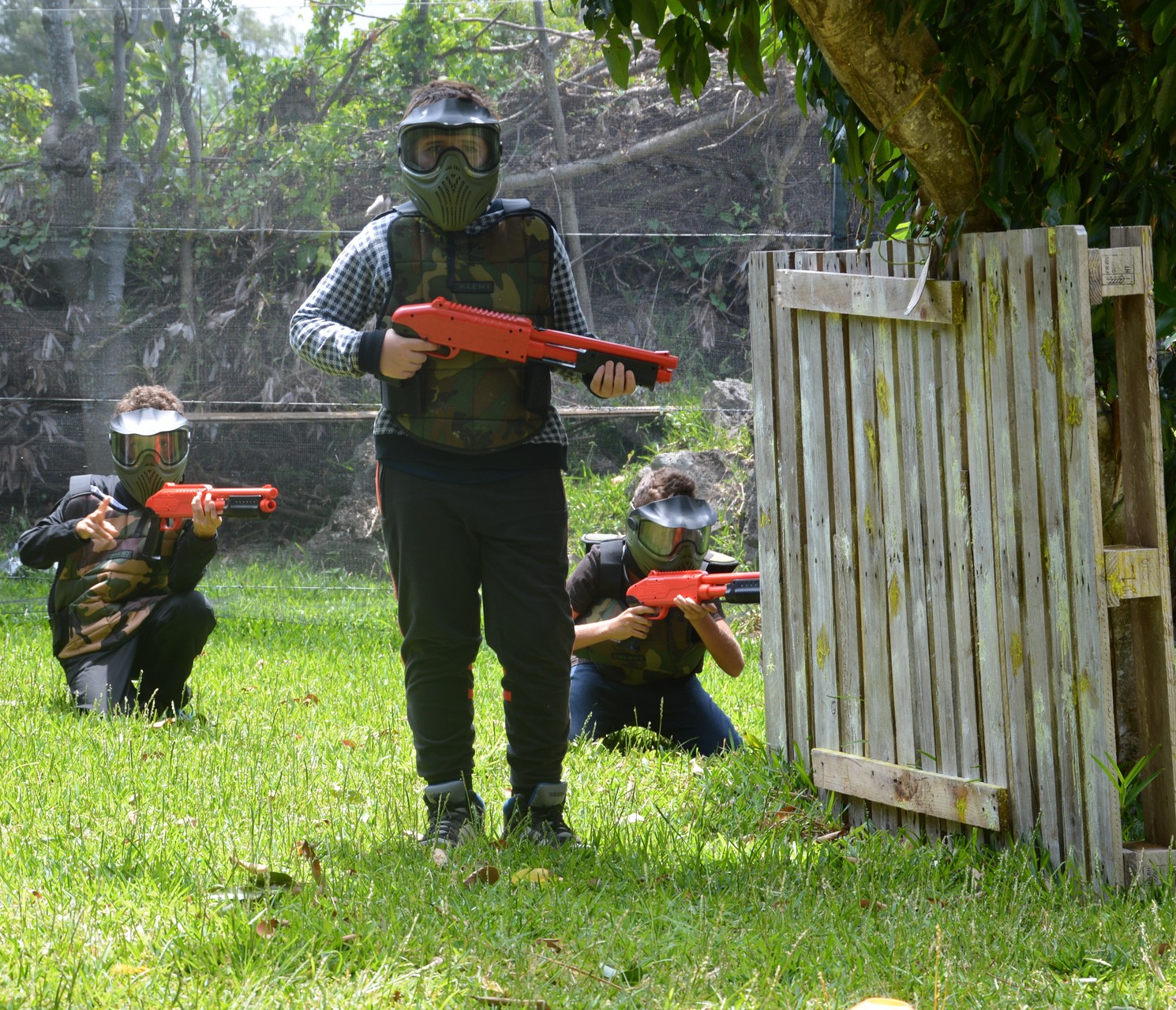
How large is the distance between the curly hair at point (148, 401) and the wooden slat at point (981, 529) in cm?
355

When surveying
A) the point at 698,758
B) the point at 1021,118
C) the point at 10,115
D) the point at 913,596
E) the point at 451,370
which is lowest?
the point at 698,758

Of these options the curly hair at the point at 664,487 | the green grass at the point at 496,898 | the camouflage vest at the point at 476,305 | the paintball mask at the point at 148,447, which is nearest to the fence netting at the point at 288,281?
the paintball mask at the point at 148,447

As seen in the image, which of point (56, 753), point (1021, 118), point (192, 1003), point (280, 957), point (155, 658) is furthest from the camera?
point (155, 658)

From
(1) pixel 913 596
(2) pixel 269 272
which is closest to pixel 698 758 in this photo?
(1) pixel 913 596

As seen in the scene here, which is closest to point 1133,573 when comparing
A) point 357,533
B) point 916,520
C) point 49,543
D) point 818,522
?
point 916,520

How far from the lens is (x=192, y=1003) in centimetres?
217

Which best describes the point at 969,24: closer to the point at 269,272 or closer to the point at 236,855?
the point at 236,855

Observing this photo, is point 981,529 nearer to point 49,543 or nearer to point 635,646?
point 635,646

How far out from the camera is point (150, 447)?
535cm

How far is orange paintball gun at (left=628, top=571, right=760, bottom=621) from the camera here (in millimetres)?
4656

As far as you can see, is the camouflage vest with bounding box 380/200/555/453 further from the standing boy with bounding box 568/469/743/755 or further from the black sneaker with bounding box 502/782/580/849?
the standing boy with bounding box 568/469/743/755

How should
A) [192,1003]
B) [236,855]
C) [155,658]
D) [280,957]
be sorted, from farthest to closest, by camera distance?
[155,658]
[236,855]
[280,957]
[192,1003]

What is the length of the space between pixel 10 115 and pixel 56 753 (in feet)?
18.3

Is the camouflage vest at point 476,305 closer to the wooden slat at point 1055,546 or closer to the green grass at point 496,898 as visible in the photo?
the green grass at point 496,898
